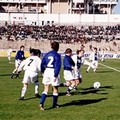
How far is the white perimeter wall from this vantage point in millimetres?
91188

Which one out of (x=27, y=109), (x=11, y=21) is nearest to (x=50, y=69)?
(x=27, y=109)

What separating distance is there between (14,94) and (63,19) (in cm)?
A: 7367

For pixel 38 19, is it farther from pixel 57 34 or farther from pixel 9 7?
pixel 9 7

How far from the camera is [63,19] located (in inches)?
3597

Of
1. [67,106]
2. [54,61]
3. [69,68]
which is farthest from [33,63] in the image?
[69,68]

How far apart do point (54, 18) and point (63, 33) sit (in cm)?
1256

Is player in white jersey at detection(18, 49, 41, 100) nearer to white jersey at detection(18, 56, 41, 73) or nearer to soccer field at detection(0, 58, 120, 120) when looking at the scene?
white jersey at detection(18, 56, 41, 73)

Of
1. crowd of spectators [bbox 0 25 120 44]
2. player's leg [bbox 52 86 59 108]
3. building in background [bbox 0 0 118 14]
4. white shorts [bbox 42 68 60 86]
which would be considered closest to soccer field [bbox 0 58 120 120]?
player's leg [bbox 52 86 59 108]

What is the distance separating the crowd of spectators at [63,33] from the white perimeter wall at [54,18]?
3849mm

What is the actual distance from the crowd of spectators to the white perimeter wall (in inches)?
152

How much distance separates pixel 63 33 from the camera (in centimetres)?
8019

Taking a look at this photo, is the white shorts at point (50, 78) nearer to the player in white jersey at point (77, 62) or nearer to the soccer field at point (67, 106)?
the soccer field at point (67, 106)

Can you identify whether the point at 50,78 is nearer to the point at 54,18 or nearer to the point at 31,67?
the point at 31,67

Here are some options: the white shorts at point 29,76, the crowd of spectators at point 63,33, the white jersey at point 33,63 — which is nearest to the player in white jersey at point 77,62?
the white shorts at point 29,76
